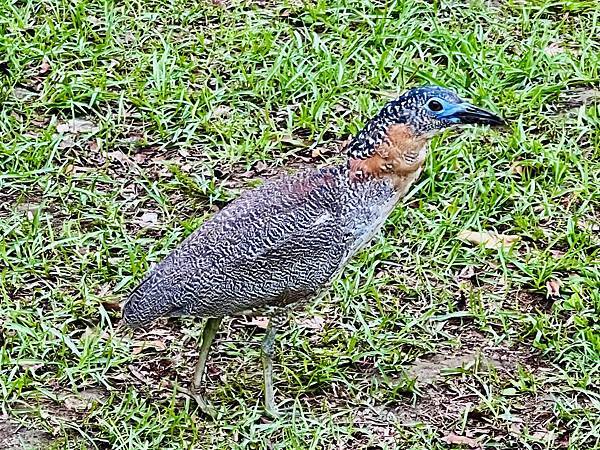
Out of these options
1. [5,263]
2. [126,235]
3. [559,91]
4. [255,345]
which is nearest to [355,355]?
[255,345]

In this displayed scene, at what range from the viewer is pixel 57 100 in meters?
6.52

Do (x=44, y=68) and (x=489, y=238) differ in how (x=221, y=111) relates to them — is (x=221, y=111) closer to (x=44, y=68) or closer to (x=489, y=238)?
(x=44, y=68)

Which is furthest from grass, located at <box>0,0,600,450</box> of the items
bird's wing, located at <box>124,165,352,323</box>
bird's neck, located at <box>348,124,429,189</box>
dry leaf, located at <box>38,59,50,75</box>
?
bird's neck, located at <box>348,124,429,189</box>

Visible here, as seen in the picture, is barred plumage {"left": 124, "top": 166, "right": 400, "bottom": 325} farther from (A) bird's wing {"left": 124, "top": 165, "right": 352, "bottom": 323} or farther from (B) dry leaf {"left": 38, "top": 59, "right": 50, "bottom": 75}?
(B) dry leaf {"left": 38, "top": 59, "right": 50, "bottom": 75}

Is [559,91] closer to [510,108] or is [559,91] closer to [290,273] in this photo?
[510,108]

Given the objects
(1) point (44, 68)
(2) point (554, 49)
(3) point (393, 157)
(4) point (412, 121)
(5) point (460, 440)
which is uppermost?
(4) point (412, 121)

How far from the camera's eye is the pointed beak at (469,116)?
4.50m

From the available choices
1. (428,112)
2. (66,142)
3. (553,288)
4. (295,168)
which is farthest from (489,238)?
(66,142)

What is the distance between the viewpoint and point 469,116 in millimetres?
4527

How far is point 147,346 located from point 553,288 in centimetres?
187

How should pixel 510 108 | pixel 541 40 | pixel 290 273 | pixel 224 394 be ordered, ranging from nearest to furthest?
pixel 290 273, pixel 224 394, pixel 510 108, pixel 541 40

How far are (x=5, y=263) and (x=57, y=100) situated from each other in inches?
54.4

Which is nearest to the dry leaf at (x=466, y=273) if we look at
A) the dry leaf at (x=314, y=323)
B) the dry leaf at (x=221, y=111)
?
the dry leaf at (x=314, y=323)

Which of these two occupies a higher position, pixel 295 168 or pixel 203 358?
pixel 203 358
